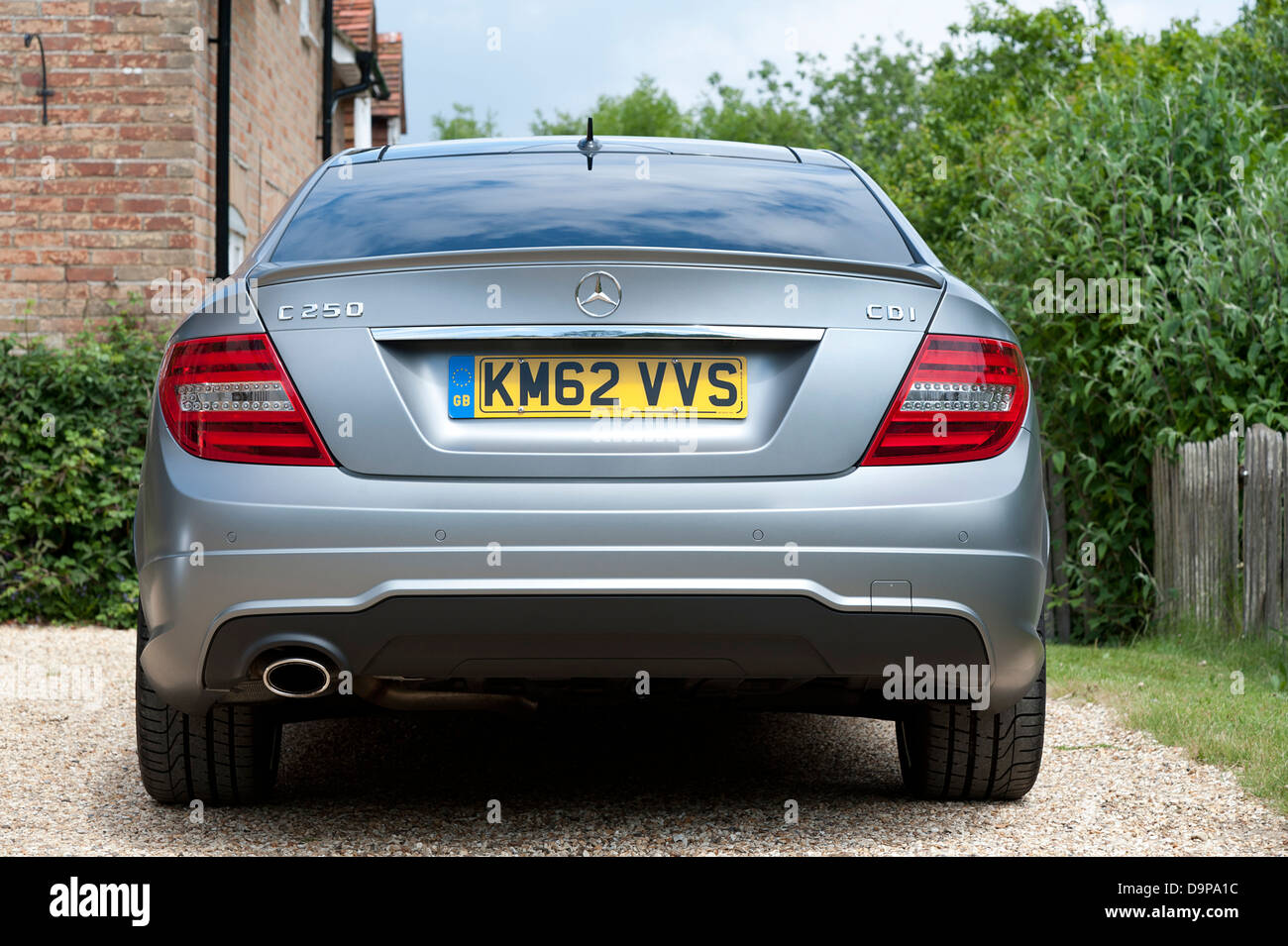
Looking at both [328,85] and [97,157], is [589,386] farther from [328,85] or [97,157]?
[328,85]

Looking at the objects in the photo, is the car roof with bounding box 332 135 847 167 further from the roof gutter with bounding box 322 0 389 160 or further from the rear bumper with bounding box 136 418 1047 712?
the roof gutter with bounding box 322 0 389 160

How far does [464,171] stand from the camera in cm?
390

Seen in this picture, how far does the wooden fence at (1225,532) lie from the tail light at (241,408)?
5424 millimetres

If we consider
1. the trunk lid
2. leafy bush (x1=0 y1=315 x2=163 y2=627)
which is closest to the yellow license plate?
the trunk lid

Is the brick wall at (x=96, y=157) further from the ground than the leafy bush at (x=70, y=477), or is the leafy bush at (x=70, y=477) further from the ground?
the brick wall at (x=96, y=157)

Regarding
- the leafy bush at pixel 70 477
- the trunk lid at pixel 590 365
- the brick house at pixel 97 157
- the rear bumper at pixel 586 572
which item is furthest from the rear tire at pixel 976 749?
the brick house at pixel 97 157

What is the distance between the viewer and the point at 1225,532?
7.54 m

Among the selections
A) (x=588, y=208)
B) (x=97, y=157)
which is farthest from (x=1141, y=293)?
(x=97, y=157)

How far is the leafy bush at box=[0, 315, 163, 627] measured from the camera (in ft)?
26.9

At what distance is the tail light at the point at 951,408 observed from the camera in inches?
123

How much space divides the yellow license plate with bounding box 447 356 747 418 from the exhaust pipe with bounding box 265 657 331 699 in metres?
0.66

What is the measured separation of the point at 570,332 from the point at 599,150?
1.18 metres

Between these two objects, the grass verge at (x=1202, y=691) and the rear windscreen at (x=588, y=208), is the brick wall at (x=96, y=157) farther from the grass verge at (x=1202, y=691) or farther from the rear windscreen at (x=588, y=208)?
the grass verge at (x=1202, y=691)
